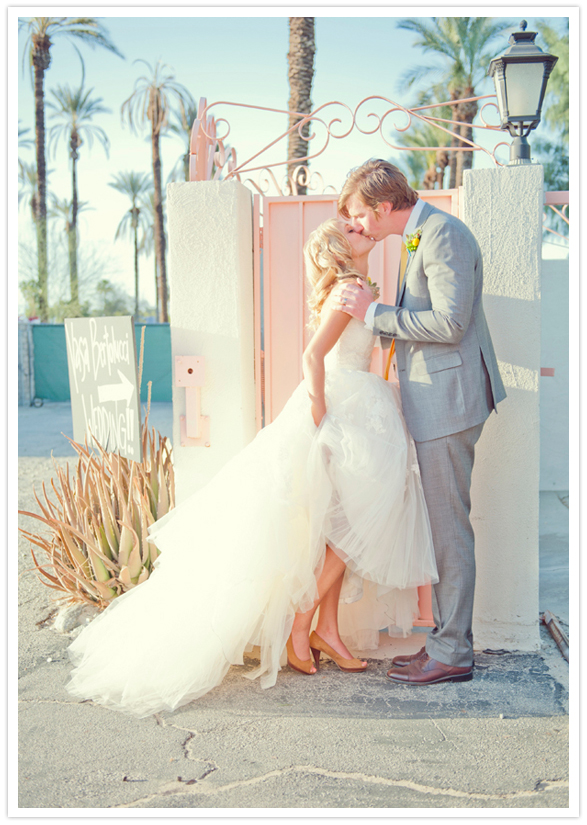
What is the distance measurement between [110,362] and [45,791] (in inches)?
87.3

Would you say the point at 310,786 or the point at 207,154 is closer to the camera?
the point at 310,786

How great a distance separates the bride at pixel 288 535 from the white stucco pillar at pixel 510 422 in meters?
0.61

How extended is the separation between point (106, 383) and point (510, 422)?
227 centimetres

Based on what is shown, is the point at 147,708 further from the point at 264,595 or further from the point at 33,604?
the point at 33,604

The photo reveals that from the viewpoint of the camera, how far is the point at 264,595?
2885 millimetres

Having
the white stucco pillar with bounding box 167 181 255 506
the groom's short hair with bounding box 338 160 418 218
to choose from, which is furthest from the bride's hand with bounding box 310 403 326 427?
the groom's short hair with bounding box 338 160 418 218

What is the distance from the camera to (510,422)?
135 inches

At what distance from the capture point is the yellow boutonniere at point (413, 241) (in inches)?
118

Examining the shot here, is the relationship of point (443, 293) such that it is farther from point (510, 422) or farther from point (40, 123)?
point (40, 123)

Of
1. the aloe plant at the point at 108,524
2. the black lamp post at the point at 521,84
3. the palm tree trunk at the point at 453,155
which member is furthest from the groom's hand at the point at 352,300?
the palm tree trunk at the point at 453,155

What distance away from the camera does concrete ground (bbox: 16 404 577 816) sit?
2334mm

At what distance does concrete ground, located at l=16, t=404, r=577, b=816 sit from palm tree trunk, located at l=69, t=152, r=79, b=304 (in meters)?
25.1

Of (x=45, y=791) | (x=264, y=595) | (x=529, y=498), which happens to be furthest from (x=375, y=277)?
(x=45, y=791)

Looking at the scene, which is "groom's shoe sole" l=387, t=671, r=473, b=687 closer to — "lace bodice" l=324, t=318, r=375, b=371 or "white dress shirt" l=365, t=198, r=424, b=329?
"lace bodice" l=324, t=318, r=375, b=371
